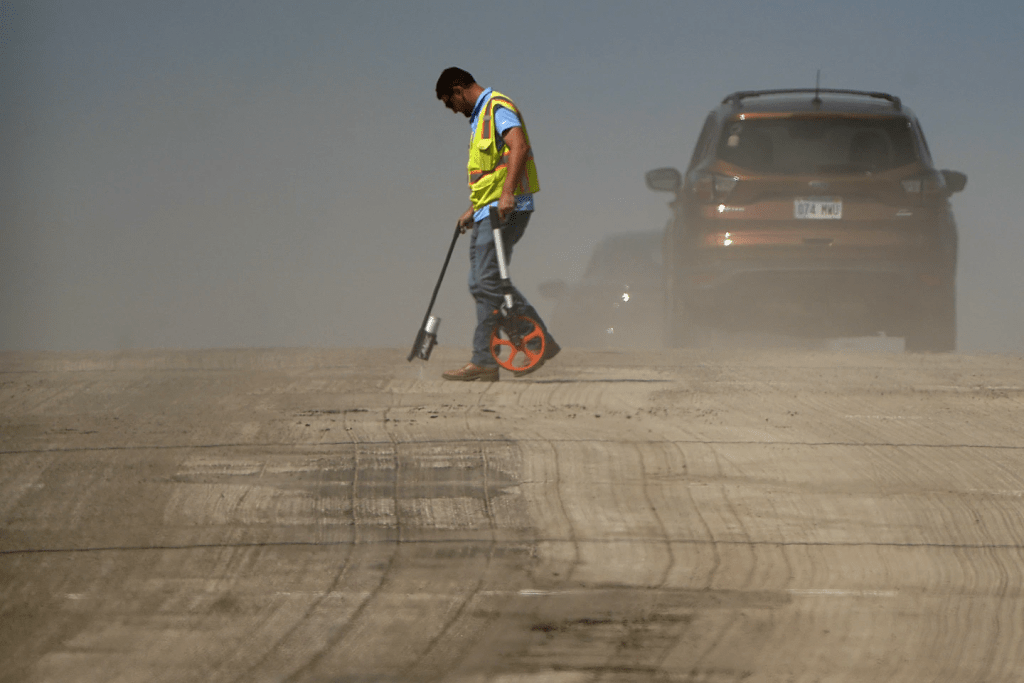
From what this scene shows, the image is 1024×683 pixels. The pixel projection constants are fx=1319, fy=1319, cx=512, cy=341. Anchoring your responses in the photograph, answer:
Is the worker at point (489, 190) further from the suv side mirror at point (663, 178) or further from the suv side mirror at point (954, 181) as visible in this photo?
the suv side mirror at point (954, 181)

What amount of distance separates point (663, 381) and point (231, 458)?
255cm

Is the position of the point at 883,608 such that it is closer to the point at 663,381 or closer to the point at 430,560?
the point at 430,560

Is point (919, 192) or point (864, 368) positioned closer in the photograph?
point (864, 368)

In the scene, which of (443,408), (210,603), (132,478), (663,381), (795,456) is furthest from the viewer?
(663,381)

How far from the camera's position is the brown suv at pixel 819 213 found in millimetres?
8844

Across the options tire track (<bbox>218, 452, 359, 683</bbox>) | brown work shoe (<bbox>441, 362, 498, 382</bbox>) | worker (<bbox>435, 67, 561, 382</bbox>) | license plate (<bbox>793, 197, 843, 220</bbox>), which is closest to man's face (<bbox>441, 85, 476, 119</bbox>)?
worker (<bbox>435, 67, 561, 382</bbox>)

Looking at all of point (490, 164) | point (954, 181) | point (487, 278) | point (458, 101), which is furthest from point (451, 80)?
point (954, 181)

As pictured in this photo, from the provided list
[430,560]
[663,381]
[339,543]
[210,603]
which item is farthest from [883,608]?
[663,381]

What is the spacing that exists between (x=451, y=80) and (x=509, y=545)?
3.38 m

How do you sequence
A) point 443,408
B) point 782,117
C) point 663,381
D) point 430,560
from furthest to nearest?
point 782,117
point 663,381
point 443,408
point 430,560

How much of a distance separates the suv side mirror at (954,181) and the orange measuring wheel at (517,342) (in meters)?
4.15

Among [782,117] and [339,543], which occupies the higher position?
[782,117]

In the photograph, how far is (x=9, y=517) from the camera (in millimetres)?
3580

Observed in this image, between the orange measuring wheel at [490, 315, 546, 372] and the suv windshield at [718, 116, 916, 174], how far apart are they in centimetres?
297
